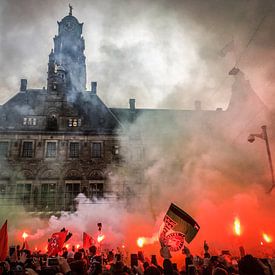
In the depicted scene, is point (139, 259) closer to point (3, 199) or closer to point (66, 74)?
point (3, 199)

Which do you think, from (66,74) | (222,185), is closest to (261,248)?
(222,185)

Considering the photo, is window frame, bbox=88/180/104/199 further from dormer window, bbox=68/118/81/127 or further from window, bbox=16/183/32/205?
dormer window, bbox=68/118/81/127

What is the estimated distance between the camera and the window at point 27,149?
25.6 m

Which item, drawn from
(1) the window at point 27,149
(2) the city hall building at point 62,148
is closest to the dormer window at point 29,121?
(2) the city hall building at point 62,148

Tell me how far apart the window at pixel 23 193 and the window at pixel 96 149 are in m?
5.85

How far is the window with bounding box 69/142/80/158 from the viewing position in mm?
26047

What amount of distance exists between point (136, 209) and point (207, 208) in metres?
6.65

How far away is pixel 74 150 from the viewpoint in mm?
26203

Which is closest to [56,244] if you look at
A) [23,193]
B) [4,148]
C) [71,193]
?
[71,193]

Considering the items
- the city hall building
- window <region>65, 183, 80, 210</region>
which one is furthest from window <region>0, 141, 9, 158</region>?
window <region>65, 183, 80, 210</region>

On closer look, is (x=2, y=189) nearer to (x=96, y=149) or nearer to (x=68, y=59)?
Answer: (x=96, y=149)

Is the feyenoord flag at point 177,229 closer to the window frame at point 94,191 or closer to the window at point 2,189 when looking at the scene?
the window frame at point 94,191

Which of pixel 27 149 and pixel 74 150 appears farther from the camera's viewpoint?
pixel 74 150

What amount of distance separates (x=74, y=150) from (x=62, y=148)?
102 centimetres
